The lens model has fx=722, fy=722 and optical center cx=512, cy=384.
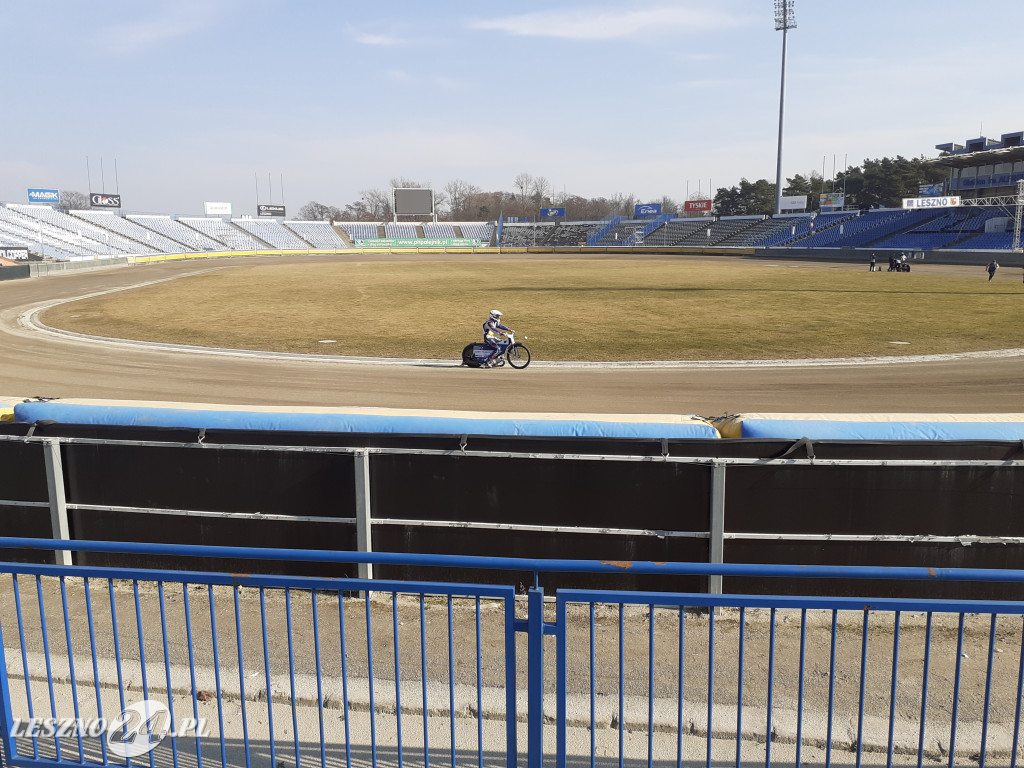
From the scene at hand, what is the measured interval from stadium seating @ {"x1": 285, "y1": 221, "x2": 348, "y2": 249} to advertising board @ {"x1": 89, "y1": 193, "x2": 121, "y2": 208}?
28219mm

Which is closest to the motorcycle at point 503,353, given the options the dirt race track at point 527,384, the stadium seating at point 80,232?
the dirt race track at point 527,384

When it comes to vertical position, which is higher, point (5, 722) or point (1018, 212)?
point (1018, 212)

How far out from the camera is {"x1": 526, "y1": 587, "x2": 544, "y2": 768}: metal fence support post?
10.9ft

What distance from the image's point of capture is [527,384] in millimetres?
16625

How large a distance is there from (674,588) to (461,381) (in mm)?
11032

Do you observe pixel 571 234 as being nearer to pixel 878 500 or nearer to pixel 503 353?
pixel 503 353

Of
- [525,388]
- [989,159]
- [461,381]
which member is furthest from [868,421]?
[989,159]

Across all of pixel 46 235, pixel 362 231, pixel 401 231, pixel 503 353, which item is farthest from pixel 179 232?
pixel 503 353

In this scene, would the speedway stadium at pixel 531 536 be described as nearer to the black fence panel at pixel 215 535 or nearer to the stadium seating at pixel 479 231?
the black fence panel at pixel 215 535

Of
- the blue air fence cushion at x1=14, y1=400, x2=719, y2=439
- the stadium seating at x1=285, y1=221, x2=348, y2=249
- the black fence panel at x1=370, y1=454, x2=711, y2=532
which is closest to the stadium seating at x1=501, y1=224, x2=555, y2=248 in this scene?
the stadium seating at x1=285, y1=221, x2=348, y2=249

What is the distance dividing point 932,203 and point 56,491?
90.4m

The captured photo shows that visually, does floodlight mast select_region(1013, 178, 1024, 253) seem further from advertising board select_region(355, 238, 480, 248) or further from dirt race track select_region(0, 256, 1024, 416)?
advertising board select_region(355, 238, 480, 248)

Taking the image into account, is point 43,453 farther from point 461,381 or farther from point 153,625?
point 461,381

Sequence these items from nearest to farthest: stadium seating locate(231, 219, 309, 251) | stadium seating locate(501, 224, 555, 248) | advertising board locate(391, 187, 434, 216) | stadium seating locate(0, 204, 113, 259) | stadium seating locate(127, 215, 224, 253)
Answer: stadium seating locate(0, 204, 113, 259), stadium seating locate(127, 215, 224, 253), stadium seating locate(231, 219, 309, 251), advertising board locate(391, 187, 434, 216), stadium seating locate(501, 224, 555, 248)
